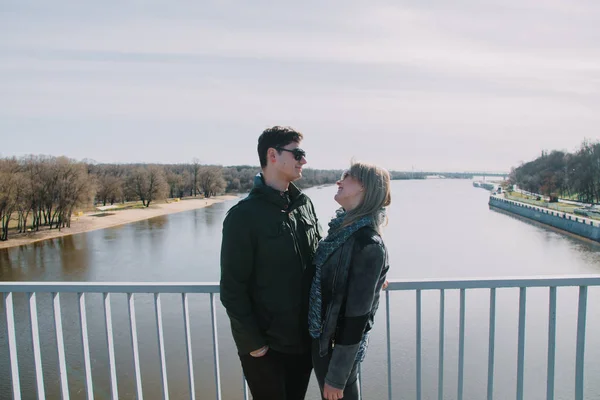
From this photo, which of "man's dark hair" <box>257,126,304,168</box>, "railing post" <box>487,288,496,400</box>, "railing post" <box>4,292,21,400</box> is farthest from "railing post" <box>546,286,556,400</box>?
"railing post" <box>4,292,21,400</box>

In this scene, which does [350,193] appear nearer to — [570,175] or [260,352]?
[260,352]

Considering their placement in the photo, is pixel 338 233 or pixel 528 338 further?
pixel 528 338

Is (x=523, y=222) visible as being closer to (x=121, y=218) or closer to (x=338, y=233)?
(x=121, y=218)

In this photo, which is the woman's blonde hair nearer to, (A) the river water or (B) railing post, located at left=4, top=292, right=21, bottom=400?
(B) railing post, located at left=4, top=292, right=21, bottom=400

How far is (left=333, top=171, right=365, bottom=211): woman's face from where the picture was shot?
1699 mm

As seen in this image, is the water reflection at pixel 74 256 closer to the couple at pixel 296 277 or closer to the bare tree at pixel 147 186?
the couple at pixel 296 277

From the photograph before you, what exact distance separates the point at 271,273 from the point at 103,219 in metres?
42.1

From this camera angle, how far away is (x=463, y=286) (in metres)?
1.97

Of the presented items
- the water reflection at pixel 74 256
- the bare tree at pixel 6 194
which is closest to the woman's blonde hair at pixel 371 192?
the water reflection at pixel 74 256

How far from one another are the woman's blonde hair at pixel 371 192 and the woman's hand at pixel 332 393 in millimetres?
620

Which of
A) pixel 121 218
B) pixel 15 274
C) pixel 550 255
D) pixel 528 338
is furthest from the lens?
pixel 121 218

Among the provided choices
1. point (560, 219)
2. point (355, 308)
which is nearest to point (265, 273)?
point (355, 308)

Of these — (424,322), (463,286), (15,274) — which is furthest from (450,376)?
(15,274)

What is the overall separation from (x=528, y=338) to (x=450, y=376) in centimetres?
262
